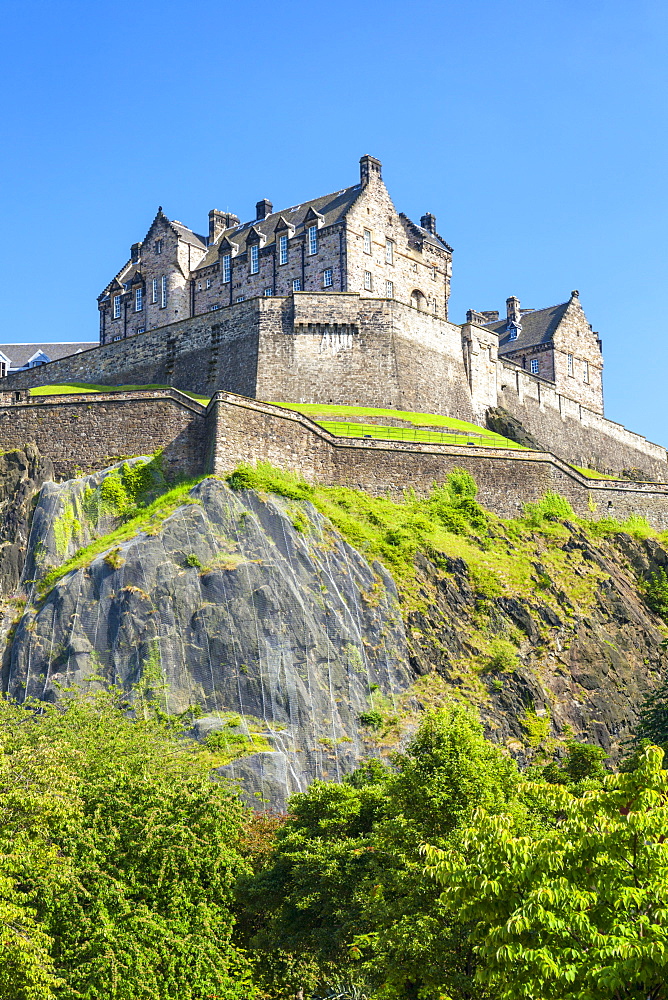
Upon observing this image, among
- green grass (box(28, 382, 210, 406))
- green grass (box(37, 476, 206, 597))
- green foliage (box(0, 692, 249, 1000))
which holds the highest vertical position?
green grass (box(28, 382, 210, 406))

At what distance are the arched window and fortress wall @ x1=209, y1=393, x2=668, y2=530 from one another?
20206 mm

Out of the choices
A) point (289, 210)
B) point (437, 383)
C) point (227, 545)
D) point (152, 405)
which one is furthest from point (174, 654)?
point (289, 210)

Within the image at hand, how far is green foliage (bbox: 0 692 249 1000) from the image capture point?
2366cm

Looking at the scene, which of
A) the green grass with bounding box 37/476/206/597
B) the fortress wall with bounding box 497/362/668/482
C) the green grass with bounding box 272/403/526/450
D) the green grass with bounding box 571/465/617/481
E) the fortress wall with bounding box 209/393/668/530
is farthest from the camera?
the fortress wall with bounding box 497/362/668/482

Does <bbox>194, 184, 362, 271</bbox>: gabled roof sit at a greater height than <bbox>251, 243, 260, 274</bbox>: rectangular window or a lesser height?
greater

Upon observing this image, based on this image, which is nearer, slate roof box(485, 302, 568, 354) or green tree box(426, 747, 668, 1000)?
green tree box(426, 747, 668, 1000)

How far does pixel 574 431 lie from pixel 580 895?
6334cm

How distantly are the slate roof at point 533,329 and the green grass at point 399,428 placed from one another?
2151 cm

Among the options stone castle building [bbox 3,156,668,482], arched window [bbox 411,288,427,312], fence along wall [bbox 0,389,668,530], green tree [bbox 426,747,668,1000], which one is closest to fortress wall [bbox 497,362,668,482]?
stone castle building [bbox 3,156,668,482]

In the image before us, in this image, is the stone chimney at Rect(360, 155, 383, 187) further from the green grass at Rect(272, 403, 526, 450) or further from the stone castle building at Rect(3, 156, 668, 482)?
the green grass at Rect(272, 403, 526, 450)

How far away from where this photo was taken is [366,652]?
42.5m

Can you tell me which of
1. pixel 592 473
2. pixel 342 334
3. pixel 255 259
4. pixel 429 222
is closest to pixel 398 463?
pixel 342 334

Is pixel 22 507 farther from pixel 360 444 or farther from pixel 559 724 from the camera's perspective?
pixel 559 724

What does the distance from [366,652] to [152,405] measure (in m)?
16.0
